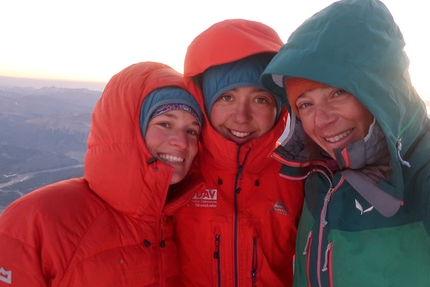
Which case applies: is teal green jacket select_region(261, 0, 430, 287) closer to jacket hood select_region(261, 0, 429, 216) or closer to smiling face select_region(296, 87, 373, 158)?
jacket hood select_region(261, 0, 429, 216)

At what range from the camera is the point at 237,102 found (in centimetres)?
273

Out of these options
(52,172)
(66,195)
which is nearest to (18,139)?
(52,172)

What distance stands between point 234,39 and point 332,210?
5.56ft

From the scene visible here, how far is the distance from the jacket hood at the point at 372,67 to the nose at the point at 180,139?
1101 mm

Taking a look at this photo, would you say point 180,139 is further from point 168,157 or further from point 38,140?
point 38,140

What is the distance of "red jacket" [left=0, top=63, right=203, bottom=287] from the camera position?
185 cm

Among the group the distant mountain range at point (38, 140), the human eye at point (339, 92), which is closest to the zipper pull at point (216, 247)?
the human eye at point (339, 92)

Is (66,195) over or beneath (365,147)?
beneath

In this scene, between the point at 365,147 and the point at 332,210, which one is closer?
the point at 365,147

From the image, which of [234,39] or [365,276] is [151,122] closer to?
[234,39]

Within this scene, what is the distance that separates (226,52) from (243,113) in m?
0.58

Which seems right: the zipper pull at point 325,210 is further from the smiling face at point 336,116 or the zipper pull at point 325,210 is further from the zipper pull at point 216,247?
the zipper pull at point 216,247

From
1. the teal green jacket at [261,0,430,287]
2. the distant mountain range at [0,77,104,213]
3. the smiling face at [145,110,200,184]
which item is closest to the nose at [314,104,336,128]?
the teal green jacket at [261,0,430,287]

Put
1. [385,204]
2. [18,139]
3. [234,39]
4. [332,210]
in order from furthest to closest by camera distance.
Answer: [18,139] < [234,39] < [332,210] < [385,204]
